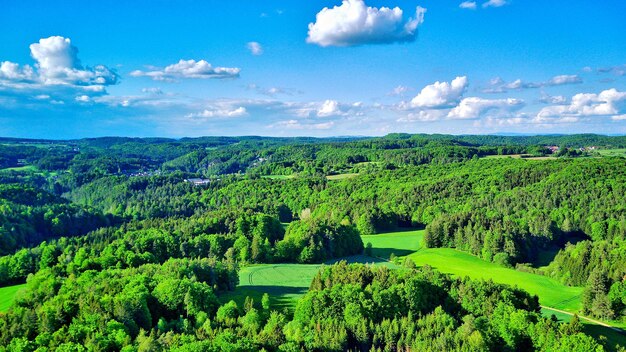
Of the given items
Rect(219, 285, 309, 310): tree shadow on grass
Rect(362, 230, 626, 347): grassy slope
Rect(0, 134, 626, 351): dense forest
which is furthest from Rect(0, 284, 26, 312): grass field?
Rect(362, 230, 626, 347): grassy slope

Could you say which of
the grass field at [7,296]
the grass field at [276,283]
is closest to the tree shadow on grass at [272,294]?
the grass field at [276,283]

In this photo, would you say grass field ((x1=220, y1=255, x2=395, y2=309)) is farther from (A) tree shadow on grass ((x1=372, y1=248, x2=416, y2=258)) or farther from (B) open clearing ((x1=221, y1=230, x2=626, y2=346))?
(A) tree shadow on grass ((x1=372, y1=248, x2=416, y2=258))

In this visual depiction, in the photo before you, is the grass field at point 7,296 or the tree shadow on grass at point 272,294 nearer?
the tree shadow on grass at point 272,294

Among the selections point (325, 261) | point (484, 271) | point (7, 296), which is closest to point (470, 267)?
point (484, 271)

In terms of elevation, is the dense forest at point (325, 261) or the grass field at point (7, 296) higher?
the dense forest at point (325, 261)

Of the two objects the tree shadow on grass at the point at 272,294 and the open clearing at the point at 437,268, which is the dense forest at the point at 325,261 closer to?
the tree shadow on grass at the point at 272,294

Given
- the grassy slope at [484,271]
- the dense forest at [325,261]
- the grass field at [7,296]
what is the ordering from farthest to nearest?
1. the grass field at [7,296]
2. the grassy slope at [484,271]
3. the dense forest at [325,261]
